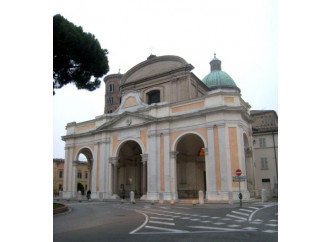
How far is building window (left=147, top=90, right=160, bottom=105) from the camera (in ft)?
94.2

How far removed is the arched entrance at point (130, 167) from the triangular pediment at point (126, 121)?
9.44ft

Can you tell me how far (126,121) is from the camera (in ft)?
84.1

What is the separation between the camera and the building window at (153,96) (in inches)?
1130

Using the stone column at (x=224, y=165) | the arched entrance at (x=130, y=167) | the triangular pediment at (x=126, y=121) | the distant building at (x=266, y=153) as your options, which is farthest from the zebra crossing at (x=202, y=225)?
the distant building at (x=266, y=153)

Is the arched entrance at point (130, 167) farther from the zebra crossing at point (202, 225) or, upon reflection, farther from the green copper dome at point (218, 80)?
the zebra crossing at point (202, 225)

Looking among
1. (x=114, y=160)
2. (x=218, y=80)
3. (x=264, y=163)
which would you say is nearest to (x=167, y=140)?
(x=114, y=160)

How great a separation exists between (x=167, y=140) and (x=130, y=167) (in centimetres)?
758

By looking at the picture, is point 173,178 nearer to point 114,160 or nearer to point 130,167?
point 114,160

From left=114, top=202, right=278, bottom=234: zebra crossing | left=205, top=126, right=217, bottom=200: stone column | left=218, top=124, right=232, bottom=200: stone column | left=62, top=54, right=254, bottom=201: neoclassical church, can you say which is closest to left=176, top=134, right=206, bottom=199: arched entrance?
left=62, top=54, right=254, bottom=201: neoclassical church

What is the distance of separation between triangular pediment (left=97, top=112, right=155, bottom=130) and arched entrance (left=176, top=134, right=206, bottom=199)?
377cm

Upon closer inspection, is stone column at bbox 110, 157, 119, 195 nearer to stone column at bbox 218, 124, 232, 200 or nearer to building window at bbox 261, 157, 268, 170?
stone column at bbox 218, 124, 232, 200
